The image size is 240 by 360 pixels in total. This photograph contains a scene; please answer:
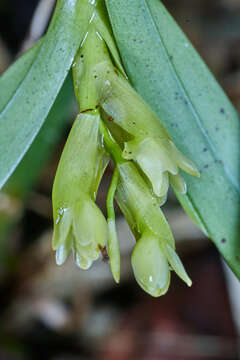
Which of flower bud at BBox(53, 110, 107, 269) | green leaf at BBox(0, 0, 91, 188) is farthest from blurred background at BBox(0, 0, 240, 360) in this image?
flower bud at BBox(53, 110, 107, 269)

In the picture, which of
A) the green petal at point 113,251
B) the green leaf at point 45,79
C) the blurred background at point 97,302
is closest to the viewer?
the green petal at point 113,251

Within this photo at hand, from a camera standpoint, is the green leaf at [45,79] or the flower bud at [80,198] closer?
the flower bud at [80,198]

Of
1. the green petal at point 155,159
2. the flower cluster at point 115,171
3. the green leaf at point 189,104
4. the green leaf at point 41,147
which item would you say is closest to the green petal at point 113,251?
the flower cluster at point 115,171

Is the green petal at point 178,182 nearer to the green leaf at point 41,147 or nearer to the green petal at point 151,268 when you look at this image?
the green petal at point 151,268

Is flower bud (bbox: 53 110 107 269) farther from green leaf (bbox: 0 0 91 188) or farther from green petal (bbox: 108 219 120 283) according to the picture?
green leaf (bbox: 0 0 91 188)

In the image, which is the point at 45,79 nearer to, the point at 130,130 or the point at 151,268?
the point at 130,130

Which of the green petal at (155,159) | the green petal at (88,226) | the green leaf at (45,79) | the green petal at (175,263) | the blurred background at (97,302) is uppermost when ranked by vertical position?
the green leaf at (45,79)

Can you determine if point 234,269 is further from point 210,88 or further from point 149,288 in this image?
point 210,88

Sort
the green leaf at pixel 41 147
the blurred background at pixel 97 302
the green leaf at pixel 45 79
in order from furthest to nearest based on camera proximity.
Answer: the blurred background at pixel 97 302 → the green leaf at pixel 41 147 → the green leaf at pixel 45 79
